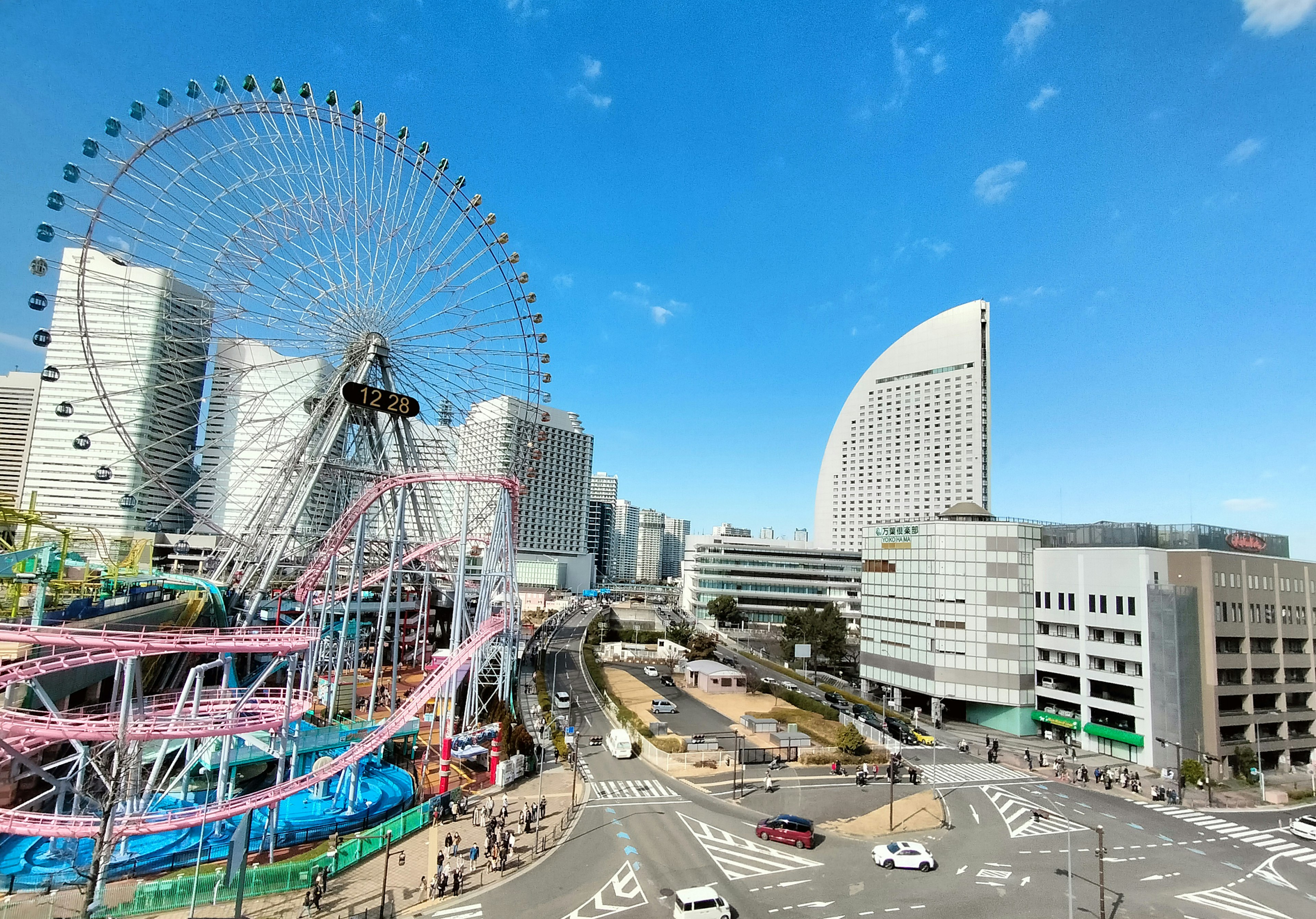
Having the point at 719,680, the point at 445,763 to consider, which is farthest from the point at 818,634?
the point at 445,763

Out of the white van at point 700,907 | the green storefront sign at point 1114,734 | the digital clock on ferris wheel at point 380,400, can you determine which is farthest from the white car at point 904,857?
the digital clock on ferris wheel at point 380,400

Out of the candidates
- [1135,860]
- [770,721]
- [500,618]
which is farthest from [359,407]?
[1135,860]

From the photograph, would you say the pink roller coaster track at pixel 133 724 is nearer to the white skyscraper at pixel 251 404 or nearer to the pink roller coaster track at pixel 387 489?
the white skyscraper at pixel 251 404

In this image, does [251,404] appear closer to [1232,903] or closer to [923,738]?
[923,738]

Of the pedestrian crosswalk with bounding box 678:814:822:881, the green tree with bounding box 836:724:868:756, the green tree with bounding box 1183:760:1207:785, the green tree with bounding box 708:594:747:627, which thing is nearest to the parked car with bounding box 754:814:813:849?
the pedestrian crosswalk with bounding box 678:814:822:881

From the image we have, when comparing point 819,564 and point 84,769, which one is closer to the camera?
point 84,769

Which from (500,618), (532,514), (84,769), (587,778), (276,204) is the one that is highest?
(276,204)

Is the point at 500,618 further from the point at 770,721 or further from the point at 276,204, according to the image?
the point at 276,204

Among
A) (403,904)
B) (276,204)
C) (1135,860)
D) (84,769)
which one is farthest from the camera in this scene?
(276,204)
